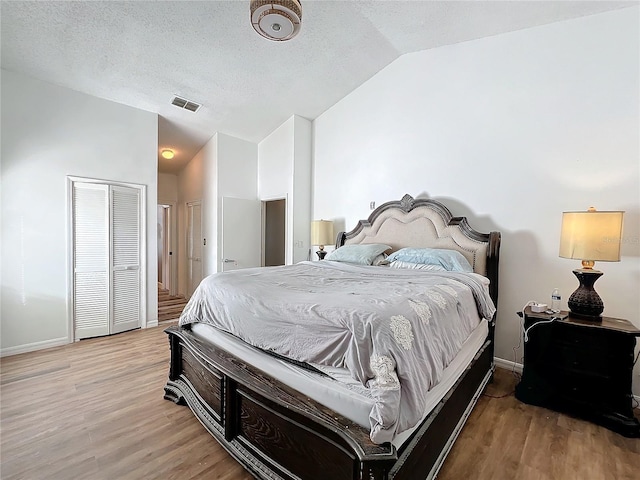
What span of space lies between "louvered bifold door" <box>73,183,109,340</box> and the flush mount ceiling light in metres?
2.97

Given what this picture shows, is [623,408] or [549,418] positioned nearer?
[623,408]

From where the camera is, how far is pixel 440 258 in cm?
286

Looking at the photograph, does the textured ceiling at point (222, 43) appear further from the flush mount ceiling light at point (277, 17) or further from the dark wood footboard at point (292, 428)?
the dark wood footboard at point (292, 428)

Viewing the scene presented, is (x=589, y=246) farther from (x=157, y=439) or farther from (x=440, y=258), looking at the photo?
(x=157, y=439)

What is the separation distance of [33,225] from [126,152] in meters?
1.30

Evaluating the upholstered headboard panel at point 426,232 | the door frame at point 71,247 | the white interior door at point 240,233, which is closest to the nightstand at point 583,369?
the upholstered headboard panel at point 426,232

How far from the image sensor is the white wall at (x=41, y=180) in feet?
10.0

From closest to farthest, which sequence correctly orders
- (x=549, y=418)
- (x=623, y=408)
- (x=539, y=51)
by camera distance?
1. (x=623, y=408)
2. (x=549, y=418)
3. (x=539, y=51)

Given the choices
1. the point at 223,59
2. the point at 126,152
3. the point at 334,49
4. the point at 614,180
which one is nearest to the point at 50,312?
the point at 126,152

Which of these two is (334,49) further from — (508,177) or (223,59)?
(508,177)

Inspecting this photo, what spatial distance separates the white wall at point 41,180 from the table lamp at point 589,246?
15.8 feet

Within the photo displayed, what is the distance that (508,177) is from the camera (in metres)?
2.96

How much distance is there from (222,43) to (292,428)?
3398mm

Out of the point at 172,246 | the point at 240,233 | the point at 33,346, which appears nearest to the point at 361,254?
the point at 240,233
